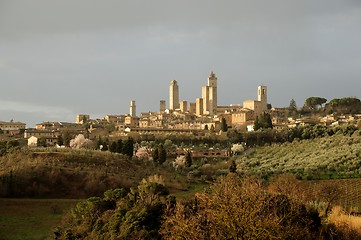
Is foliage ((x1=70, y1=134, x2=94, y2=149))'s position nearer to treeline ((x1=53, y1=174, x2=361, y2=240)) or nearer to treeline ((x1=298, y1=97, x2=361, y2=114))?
treeline ((x1=53, y1=174, x2=361, y2=240))

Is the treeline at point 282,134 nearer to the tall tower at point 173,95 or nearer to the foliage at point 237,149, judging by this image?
the foliage at point 237,149

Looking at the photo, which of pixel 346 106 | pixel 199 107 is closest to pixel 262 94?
pixel 199 107

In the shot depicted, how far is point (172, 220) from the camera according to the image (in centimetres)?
1520

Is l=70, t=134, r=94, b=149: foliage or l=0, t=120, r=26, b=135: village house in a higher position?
l=0, t=120, r=26, b=135: village house

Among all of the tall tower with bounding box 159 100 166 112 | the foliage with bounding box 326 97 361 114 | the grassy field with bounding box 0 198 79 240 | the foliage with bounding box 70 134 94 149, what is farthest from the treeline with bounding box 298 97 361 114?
the grassy field with bounding box 0 198 79 240

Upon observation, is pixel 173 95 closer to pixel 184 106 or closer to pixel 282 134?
pixel 184 106

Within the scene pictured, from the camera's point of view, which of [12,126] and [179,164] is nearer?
[179,164]

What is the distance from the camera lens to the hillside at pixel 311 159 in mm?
40188

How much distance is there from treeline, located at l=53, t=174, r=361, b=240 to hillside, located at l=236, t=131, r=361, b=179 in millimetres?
19329

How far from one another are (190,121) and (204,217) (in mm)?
74170

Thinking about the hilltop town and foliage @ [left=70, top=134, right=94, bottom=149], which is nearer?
foliage @ [left=70, top=134, right=94, bottom=149]

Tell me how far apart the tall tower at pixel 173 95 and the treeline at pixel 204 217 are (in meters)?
90.0

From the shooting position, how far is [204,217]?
14625mm

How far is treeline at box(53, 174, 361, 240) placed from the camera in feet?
45.0
